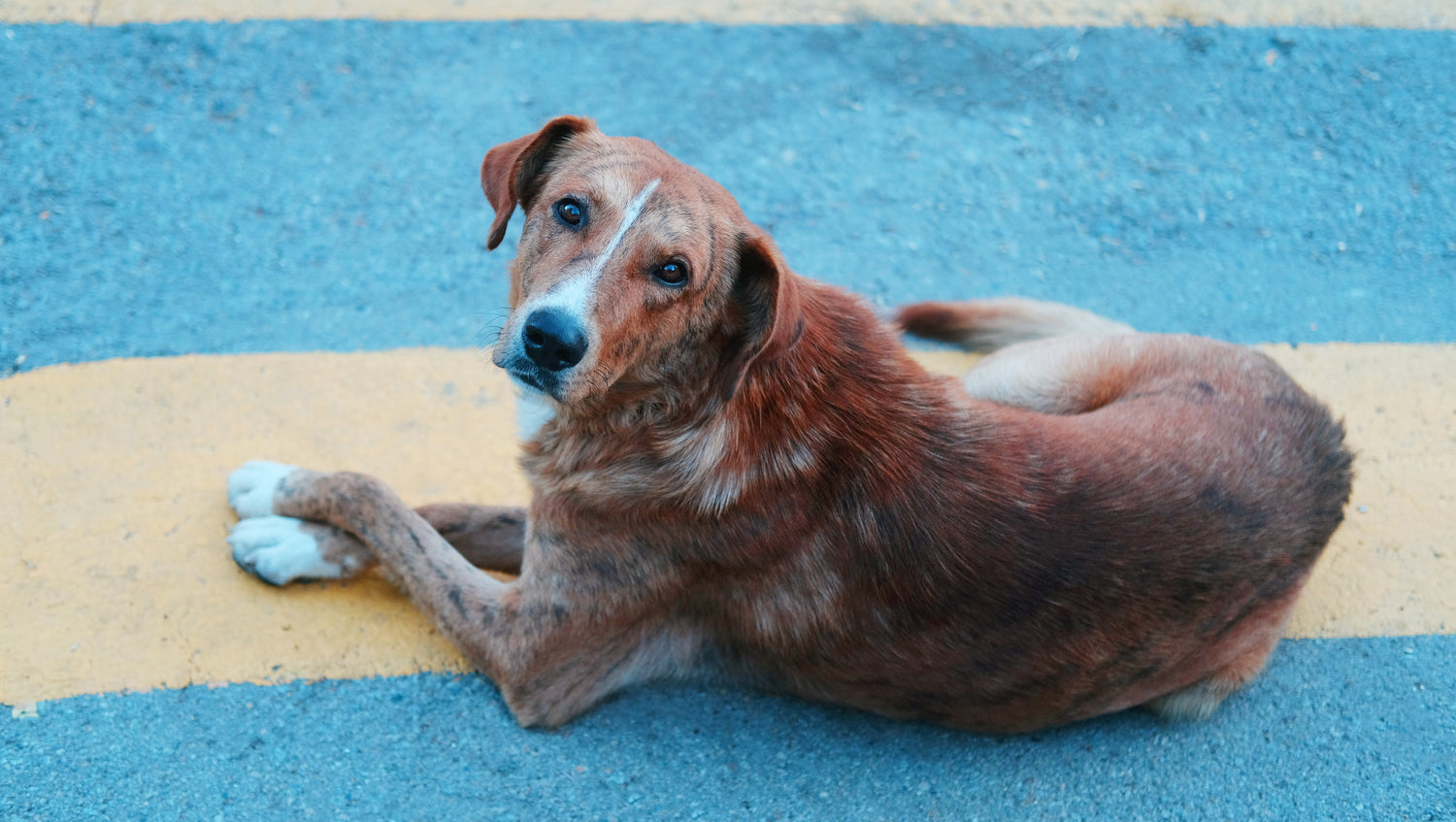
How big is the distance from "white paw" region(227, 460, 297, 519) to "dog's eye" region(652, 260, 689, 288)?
1476 mm

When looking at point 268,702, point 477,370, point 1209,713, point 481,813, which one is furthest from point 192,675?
point 1209,713

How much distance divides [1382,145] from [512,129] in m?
4.32

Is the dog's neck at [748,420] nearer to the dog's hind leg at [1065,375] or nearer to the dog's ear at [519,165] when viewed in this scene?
the dog's ear at [519,165]

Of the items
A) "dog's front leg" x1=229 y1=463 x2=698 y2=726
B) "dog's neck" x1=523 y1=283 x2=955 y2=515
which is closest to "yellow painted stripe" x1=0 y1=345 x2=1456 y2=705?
"dog's front leg" x1=229 y1=463 x2=698 y2=726

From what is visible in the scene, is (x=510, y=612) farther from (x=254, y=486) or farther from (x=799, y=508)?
(x=254, y=486)

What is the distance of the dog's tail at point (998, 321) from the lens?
408 cm

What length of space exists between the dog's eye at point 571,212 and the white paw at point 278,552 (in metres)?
1.29

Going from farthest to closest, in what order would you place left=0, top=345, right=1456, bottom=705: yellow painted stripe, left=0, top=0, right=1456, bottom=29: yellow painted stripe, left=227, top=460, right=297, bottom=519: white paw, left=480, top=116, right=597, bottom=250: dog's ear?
left=0, top=0, right=1456, bottom=29: yellow painted stripe
left=227, top=460, right=297, bottom=519: white paw
left=0, top=345, right=1456, bottom=705: yellow painted stripe
left=480, top=116, right=597, bottom=250: dog's ear

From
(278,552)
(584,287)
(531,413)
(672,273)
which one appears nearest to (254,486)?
(278,552)

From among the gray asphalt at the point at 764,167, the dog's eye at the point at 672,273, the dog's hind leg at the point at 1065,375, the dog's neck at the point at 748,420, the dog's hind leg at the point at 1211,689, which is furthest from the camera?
the gray asphalt at the point at 764,167

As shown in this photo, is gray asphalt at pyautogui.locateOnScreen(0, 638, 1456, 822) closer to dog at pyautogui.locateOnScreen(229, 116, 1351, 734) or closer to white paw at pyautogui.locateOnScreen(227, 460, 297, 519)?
dog at pyautogui.locateOnScreen(229, 116, 1351, 734)

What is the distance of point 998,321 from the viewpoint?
4.14 metres

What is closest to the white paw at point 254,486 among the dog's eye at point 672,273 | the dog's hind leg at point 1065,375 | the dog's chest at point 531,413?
the dog's chest at point 531,413

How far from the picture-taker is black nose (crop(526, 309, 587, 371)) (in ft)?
8.14
